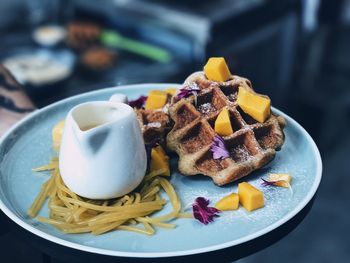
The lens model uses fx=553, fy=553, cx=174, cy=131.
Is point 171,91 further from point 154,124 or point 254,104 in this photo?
point 254,104

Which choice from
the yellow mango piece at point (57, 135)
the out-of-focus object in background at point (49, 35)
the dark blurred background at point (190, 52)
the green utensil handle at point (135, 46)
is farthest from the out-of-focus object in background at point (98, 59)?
the yellow mango piece at point (57, 135)

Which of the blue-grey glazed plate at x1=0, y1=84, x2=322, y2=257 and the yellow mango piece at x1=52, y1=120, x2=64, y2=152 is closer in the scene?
the blue-grey glazed plate at x1=0, y1=84, x2=322, y2=257

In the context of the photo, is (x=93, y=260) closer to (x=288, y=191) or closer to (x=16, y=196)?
(x=16, y=196)

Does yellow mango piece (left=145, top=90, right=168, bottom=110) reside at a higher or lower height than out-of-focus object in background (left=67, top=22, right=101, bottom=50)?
higher

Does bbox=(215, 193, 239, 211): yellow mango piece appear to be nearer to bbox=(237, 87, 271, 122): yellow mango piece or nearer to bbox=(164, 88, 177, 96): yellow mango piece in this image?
bbox=(237, 87, 271, 122): yellow mango piece

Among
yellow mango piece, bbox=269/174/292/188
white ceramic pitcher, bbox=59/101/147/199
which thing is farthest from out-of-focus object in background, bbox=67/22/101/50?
yellow mango piece, bbox=269/174/292/188

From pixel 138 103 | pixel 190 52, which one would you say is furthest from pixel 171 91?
pixel 190 52

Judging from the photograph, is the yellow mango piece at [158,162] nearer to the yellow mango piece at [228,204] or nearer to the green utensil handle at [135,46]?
the yellow mango piece at [228,204]

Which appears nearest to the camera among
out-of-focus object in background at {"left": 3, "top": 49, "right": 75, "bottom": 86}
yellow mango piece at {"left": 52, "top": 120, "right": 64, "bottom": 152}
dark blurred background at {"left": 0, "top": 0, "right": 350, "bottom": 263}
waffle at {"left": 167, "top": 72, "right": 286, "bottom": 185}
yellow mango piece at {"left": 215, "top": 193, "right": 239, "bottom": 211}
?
yellow mango piece at {"left": 215, "top": 193, "right": 239, "bottom": 211}
